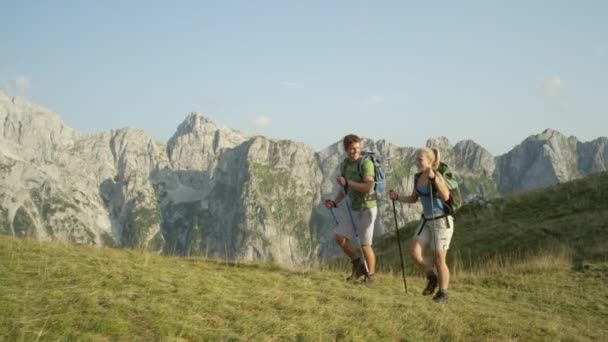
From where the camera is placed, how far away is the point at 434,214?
991 cm

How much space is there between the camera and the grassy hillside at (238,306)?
559 cm

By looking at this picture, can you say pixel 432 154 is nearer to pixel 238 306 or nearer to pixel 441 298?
pixel 441 298

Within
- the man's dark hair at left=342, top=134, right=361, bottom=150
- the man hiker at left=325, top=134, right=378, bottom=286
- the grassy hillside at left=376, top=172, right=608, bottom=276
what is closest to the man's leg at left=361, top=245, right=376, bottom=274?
the man hiker at left=325, top=134, right=378, bottom=286

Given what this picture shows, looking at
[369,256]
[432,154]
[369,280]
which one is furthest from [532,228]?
[432,154]

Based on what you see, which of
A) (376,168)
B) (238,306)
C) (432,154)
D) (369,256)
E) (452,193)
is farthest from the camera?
(369,256)

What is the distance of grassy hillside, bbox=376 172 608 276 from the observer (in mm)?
18391

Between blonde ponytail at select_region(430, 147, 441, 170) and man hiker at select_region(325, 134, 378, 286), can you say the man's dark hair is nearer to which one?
man hiker at select_region(325, 134, 378, 286)

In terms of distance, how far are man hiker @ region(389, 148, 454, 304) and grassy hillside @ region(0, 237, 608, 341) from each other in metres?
0.86

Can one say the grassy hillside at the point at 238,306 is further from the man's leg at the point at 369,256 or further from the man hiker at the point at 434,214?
the man hiker at the point at 434,214

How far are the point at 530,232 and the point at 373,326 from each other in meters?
16.5

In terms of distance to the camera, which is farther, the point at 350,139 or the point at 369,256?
the point at 369,256

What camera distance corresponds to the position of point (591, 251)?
1664 cm

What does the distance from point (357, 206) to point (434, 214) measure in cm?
184

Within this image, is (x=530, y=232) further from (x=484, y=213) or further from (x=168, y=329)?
(x=168, y=329)
